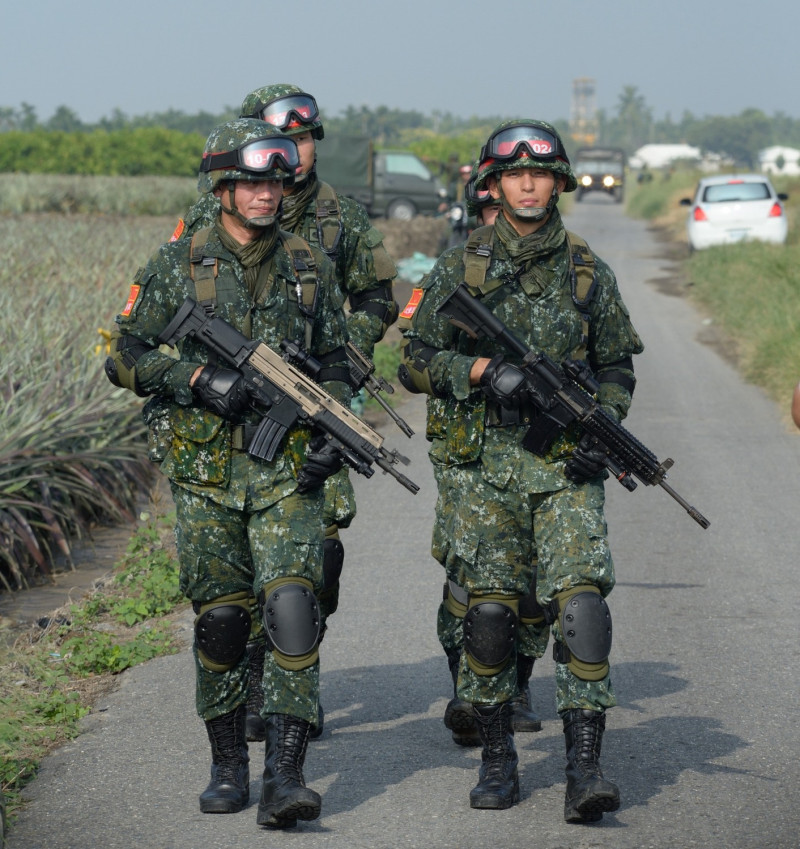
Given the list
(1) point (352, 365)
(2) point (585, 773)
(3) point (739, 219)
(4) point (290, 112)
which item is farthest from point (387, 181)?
(2) point (585, 773)

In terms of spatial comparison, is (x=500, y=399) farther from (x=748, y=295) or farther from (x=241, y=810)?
(x=748, y=295)

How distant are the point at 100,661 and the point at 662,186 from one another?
188 feet

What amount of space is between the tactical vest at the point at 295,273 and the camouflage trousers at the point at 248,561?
55 centimetres

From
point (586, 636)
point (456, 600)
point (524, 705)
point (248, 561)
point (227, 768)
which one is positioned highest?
point (248, 561)

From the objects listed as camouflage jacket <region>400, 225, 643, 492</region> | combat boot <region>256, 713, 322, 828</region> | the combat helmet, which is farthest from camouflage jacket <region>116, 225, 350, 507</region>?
combat boot <region>256, 713, 322, 828</region>

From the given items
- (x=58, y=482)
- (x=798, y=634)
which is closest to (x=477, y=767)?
(x=798, y=634)

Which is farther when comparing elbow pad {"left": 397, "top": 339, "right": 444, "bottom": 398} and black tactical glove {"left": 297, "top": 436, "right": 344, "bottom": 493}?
elbow pad {"left": 397, "top": 339, "right": 444, "bottom": 398}

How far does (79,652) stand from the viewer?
6.24 meters

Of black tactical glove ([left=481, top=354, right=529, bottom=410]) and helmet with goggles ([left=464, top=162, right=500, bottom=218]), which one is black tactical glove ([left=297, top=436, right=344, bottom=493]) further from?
helmet with goggles ([left=464, top=162, right=500, bottom=218])

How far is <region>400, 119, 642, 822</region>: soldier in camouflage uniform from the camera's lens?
4.52 metres

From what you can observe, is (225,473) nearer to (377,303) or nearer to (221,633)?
(221,633)

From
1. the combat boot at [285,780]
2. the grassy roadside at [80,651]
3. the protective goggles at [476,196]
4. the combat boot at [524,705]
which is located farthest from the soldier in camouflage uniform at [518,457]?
the grassy roadside at [80,651]

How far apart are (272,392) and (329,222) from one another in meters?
1.54

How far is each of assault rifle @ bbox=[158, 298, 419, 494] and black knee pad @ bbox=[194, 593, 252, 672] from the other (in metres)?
0.49
